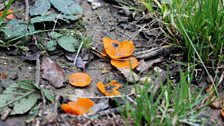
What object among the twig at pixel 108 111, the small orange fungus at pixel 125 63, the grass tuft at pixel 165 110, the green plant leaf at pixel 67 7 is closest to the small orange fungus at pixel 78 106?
the twig at pixel 108 111

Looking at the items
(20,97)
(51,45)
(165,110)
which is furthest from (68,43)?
(165,110)

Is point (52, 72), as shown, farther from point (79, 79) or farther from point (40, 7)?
point (40, 7)

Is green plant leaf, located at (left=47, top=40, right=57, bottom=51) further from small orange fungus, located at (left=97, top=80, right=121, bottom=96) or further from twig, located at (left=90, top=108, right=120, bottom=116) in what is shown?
twig, located at (left=90, top=108, right=120, bottom=116)

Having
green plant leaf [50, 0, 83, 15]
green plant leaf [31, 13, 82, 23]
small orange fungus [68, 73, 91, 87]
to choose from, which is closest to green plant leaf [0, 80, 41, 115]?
small orange fungus [68, 73, 91, 87]

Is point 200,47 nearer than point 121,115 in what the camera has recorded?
No

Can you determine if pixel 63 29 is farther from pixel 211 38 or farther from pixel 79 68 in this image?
pixel 211 38

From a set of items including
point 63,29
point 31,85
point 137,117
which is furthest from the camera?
point 63,29

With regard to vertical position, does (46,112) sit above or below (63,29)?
below

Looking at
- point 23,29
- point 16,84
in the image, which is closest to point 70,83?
point 16,84
